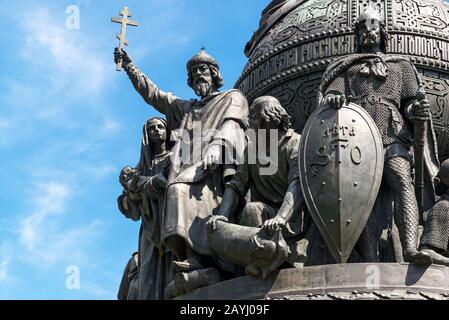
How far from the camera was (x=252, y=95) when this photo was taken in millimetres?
19797

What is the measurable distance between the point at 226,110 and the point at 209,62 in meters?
0.95

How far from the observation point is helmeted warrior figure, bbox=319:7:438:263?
15.8 m

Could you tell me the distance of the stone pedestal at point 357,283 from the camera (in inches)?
572

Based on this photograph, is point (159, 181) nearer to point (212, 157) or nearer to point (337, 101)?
point (212, 157)

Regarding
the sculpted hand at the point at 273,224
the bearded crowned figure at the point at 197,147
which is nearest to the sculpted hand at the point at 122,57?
the bearded crowned figure at the point at 197,147

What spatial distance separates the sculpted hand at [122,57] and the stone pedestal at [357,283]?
5.50m

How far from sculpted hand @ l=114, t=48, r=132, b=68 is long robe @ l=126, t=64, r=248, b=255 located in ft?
0.30

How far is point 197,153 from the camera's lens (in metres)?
17.6

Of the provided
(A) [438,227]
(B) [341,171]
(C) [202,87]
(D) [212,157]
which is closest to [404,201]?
(A) [438,227]

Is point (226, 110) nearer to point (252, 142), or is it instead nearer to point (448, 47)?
point (252, 142)

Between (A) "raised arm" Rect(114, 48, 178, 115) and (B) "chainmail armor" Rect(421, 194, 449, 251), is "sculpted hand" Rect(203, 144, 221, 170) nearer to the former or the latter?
(A) "raised arm" Rect(114, 48, 178, 115)

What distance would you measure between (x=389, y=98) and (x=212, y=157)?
268cm

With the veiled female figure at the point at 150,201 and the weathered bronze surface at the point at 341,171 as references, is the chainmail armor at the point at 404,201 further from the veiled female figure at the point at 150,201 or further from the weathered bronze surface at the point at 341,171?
the veiled female figure at the point at 150,201

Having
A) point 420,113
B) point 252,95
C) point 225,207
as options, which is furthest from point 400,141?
point 252,95
